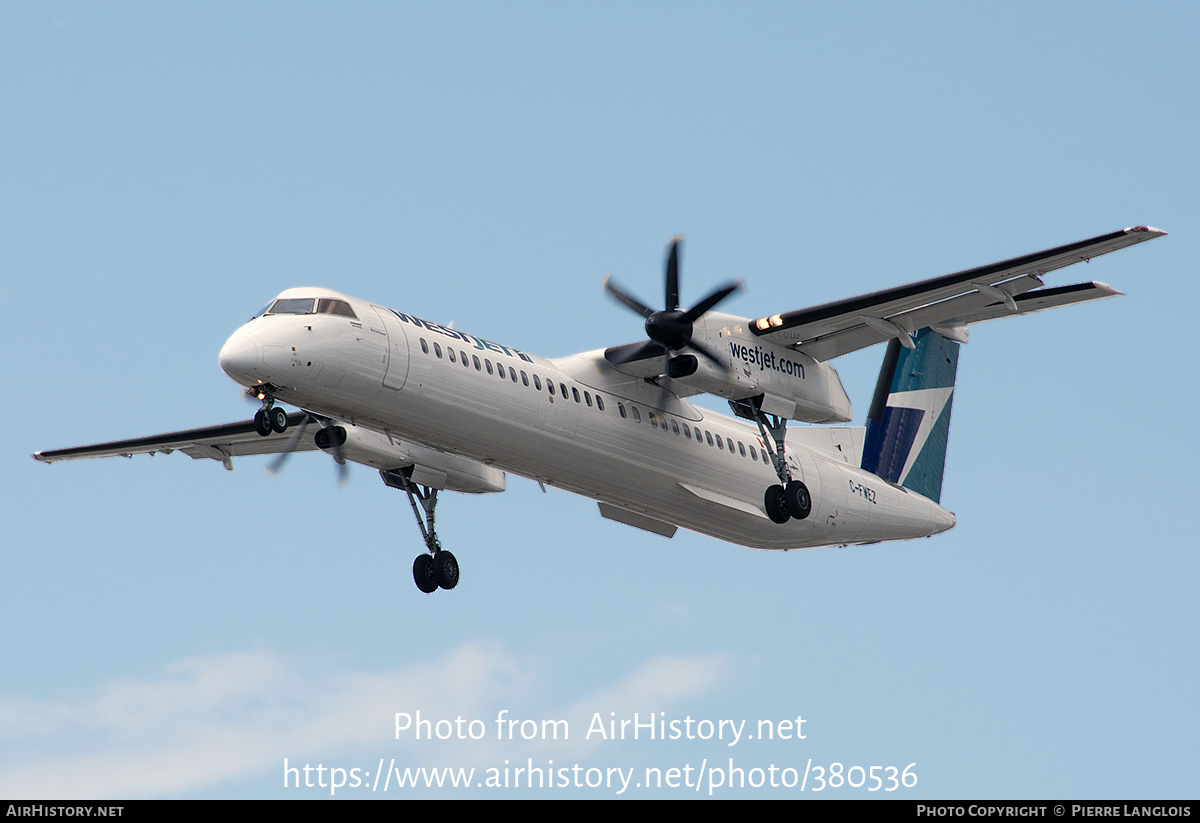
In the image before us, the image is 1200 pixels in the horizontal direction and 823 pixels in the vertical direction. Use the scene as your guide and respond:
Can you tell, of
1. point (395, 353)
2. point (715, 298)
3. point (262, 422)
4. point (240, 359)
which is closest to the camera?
point (240, 359)

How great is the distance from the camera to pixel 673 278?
871 inches

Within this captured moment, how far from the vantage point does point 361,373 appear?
61.9ft

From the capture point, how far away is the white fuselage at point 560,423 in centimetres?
1873

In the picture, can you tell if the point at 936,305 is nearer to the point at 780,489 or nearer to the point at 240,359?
the point at 780,489

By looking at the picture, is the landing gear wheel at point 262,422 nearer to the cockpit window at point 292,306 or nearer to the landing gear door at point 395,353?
the cockpit window at point 292,306

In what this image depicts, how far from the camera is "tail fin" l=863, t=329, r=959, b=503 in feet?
89.2

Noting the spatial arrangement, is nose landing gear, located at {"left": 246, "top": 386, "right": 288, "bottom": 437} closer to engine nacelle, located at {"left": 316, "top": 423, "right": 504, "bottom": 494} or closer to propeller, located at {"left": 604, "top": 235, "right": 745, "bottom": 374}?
engine nacelle, located at {"left": 316, "top": 423, "right": 504, "bottom": 494}

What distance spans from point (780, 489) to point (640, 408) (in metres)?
2.56

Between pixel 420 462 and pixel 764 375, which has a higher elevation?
pixel 764 375

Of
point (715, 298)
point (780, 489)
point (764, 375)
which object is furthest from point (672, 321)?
point (780, 489)

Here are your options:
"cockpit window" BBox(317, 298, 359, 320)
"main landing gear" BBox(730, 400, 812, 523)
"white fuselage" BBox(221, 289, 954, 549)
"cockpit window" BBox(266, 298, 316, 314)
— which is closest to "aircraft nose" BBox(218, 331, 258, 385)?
"white fuselage" BBox(221, 289, 954, 549)

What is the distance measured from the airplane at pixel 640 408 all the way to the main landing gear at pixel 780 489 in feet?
0.08

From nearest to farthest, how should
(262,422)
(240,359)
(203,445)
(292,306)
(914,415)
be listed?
(240,359) → (262,422) → (292,306) → (203,445) → (914,415)
